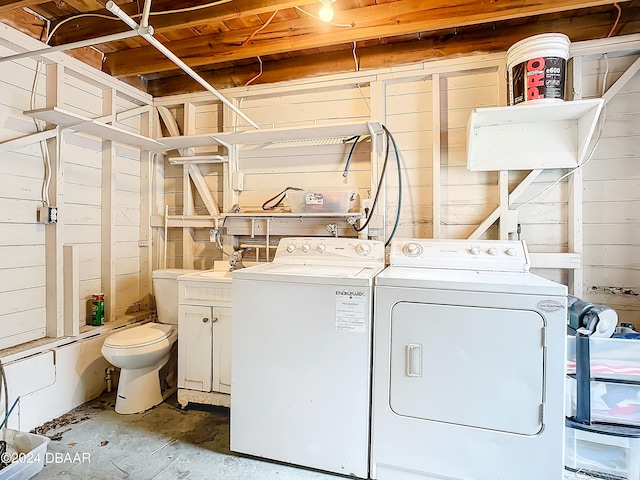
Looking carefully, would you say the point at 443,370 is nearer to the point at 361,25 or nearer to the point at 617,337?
the point at 617,337

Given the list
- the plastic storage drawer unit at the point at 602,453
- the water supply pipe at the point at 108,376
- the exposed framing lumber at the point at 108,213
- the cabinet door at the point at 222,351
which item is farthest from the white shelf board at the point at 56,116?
the plastic storage drawer unit at the point at 602,453

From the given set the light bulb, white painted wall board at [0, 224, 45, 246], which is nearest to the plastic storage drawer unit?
the light bulb

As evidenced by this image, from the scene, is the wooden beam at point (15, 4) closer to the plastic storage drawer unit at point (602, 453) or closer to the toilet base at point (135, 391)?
the toilet base at point (135, 391)

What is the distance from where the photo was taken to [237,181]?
9.13ft

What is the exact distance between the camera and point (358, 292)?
1.67m

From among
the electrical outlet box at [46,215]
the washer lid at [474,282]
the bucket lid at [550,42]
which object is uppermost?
the bucket lid at [550,42]

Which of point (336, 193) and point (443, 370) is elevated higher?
point (336, 193)

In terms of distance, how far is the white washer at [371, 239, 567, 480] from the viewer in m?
1.47

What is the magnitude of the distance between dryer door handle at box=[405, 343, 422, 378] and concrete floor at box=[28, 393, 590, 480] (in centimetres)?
66

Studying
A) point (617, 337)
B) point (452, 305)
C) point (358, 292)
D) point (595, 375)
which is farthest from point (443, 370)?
point (617, 337)

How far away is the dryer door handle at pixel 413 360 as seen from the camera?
1.60 meters

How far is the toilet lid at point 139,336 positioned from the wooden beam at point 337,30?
1.87 metres

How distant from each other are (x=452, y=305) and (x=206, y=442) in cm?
154

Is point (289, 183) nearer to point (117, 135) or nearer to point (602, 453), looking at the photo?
point (117, 135)
